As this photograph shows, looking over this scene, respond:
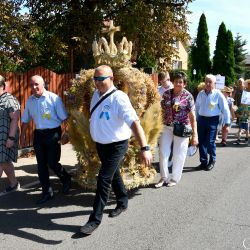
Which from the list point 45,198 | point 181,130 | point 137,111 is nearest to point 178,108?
point 181,130

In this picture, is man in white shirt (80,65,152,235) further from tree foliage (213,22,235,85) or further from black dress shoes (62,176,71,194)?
tree foliage (213,22,235,85)

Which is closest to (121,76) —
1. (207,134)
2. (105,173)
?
(105,173)

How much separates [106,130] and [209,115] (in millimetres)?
3768

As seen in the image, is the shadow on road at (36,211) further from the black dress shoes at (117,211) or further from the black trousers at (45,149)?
the black trousers at (45,149)

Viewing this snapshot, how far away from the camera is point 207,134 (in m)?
8.19

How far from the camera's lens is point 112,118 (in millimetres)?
4727

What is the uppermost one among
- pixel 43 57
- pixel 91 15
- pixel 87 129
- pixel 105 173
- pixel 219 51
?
pixel 219 51

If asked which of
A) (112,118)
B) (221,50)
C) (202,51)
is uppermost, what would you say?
(202,51)

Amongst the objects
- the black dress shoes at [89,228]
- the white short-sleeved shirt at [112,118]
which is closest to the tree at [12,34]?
the white short-sleeved shirt at [112,118]

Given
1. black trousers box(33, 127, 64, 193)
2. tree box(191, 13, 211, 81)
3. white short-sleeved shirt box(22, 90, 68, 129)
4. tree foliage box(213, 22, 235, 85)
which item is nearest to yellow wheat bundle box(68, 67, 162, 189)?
white short-sleeved shirt box(22, 90, 68, 129)

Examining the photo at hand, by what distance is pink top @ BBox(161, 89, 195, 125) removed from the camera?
6.63 m

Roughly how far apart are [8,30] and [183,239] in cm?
626

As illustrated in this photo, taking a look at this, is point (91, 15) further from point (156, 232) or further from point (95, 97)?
point (156, 232)

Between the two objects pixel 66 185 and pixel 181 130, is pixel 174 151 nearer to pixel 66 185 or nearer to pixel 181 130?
pixel 181 130
